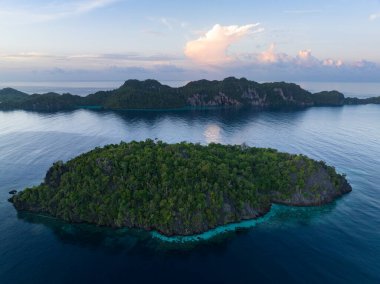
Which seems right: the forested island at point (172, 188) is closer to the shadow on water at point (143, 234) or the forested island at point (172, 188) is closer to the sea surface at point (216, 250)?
the shadow on water at point (143, 234)

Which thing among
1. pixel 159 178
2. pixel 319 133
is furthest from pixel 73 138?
pixel 319 133

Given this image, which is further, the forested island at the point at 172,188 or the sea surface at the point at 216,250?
the forested island at the point at 172,188

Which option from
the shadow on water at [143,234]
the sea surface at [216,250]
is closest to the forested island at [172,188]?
the shadow on water at [143,234]

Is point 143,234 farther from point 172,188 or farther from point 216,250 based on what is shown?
point 216,250

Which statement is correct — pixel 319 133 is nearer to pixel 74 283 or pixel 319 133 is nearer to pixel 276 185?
pixel 276 185

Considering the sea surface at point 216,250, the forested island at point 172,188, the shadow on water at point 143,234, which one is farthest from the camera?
the forested island at point 172,188

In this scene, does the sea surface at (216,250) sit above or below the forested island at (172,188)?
below
